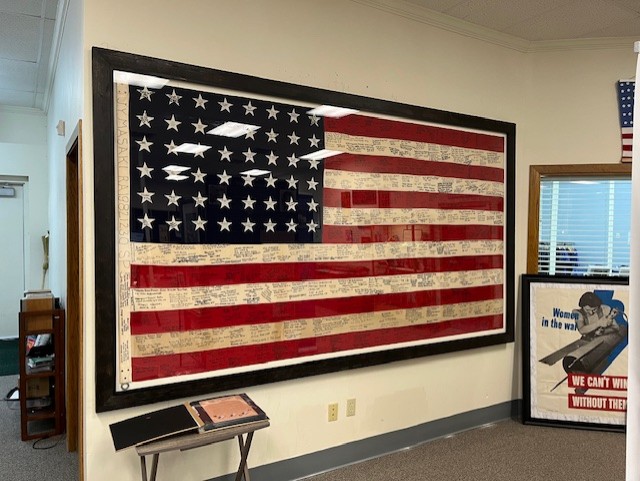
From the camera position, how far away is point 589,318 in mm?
3633

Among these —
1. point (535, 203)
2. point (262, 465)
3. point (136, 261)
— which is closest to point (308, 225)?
point (136, 261)

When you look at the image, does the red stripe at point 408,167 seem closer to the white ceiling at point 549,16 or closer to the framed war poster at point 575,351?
the framed war poster at point 575,351

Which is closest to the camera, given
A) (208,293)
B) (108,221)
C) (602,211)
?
(108,221)

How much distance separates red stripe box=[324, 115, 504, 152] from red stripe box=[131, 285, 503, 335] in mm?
1012

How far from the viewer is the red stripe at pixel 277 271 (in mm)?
2385

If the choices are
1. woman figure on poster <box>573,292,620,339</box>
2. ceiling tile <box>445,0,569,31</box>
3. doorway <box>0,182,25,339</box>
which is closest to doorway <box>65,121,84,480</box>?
ceiling tile <box>445,0,569,31</box>

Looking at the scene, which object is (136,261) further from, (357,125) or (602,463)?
(602,463)

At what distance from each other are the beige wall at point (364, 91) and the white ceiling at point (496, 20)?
0.28ft

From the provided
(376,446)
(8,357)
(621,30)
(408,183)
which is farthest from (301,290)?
(8,357)

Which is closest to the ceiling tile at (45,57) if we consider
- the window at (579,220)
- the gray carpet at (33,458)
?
the gray carpet at (33,458)

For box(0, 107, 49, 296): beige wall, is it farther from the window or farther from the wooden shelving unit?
the window

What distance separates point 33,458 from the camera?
3141 mm

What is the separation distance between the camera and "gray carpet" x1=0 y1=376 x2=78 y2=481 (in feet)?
9.56

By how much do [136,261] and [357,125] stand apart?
1.51m
